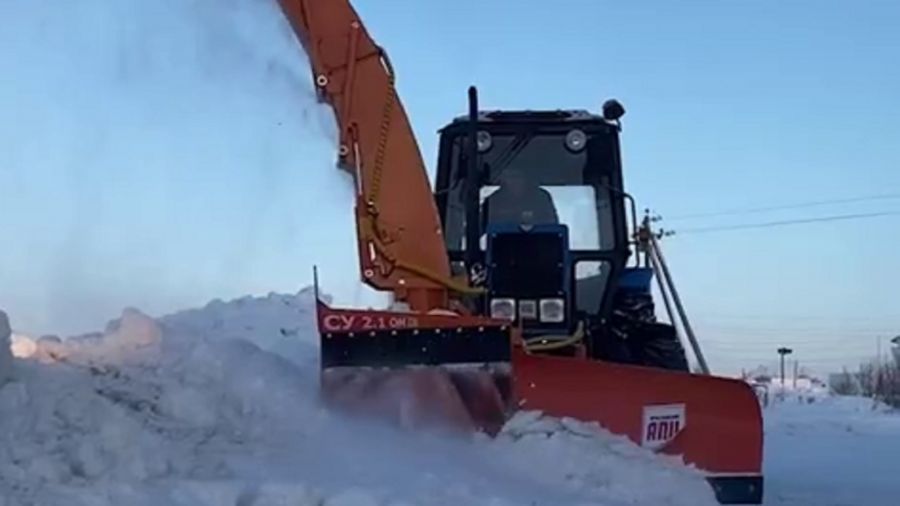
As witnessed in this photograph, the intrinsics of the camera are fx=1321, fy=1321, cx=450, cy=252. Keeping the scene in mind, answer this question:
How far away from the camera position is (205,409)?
6309mm

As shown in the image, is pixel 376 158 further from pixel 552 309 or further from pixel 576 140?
pixel 576 140

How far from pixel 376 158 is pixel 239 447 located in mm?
1850

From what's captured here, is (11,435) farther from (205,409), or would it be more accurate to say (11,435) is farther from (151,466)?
(205,409)

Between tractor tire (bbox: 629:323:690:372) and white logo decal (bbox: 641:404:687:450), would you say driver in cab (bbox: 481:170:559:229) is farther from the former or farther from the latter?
white logo decal (bbox: 641:404:687:450)

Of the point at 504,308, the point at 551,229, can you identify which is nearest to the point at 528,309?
the point at 504,308

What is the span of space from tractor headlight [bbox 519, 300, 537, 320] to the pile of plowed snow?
0.98 m

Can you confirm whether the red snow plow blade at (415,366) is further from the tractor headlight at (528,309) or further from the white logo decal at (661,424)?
the tractor headlight at (528,309)

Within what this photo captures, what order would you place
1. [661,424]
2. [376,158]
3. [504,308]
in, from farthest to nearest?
[504,308] < [376,158] < [661,424]

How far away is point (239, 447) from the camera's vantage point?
614cm

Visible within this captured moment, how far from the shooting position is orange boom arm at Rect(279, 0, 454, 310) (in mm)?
7094

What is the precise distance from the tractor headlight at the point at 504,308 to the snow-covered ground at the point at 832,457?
271cm

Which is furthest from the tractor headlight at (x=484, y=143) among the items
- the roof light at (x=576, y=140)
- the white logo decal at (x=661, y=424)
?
the white logo decal at (x=661, y=424)

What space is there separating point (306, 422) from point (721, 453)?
2.22 m

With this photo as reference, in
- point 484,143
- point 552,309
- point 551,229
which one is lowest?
point 552,309
